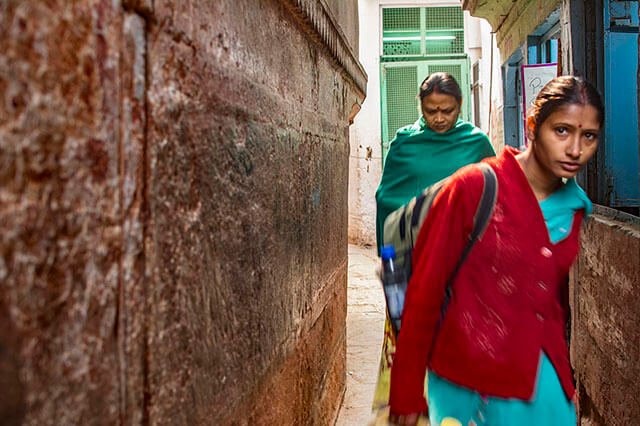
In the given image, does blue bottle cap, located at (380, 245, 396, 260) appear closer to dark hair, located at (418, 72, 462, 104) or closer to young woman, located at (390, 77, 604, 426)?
young woman, located at (390, 77, 604, 426)

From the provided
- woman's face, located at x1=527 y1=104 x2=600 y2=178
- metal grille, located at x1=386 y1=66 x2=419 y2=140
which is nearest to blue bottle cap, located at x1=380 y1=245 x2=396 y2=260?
woman's face, located at x1=527 y1=104 x2=600 y2=178

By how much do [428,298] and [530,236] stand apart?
0.29 metres

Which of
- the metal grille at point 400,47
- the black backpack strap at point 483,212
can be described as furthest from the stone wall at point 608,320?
the metal grille at point 400,47

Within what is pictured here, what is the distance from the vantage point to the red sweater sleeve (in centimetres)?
154

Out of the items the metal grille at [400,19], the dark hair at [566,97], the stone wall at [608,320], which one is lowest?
the stone wall at [608,320]

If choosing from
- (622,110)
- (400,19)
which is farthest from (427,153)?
(400,19)

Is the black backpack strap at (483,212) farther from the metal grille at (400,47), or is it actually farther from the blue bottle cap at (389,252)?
the metal grille at (400,47)

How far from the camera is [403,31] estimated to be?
13.2 m

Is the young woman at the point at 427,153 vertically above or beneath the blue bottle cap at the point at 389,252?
above

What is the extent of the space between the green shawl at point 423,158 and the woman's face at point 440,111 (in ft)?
0.24

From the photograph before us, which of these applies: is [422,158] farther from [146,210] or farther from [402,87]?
[402,87]

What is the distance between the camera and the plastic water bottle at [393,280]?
→ 6.18 ft

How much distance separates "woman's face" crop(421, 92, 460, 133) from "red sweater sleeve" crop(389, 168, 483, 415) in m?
1.91

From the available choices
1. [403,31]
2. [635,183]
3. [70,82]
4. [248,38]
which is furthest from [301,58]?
[403,31]
